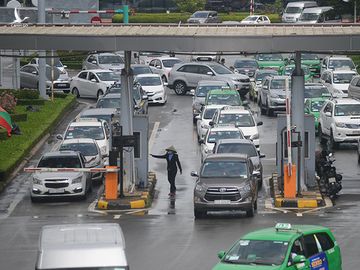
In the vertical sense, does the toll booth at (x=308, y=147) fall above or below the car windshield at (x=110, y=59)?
above

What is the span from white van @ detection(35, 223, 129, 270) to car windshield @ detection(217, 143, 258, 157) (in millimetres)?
18431

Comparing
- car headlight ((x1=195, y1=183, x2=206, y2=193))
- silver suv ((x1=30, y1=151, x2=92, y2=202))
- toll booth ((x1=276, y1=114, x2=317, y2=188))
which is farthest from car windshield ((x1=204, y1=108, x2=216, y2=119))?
car headlight ((x1=195, y1=183, x2=206, y2=193))

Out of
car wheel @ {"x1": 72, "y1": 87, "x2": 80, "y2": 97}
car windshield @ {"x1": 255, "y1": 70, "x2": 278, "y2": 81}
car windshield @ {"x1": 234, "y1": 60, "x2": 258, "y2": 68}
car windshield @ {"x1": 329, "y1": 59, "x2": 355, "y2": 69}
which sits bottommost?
car wheel @ {"x1": 72, "y1": 87, "x2": 80, "y2": 97}

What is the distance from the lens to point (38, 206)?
38531 mm

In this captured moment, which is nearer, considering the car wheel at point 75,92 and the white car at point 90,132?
the white car at point 90,132

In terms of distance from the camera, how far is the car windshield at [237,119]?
47594 mm

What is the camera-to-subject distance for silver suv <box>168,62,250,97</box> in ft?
214

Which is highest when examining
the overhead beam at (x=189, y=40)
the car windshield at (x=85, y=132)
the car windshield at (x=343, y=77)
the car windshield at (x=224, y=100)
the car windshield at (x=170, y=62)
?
the overhead beam at (x=189, y=40)

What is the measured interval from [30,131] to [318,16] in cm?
4629

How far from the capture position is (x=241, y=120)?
47.8m

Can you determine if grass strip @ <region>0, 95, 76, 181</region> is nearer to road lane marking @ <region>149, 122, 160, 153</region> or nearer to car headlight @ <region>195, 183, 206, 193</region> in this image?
road lane marking @ <region>149, 122, 160, 153</region>

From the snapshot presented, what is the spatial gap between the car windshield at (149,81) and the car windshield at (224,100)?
6983 mm

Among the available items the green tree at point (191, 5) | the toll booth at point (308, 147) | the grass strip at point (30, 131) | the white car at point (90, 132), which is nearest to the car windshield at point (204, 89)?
the grass strip at point (30, 131)

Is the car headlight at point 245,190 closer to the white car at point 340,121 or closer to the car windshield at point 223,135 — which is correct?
the car windshield at point 223,135
